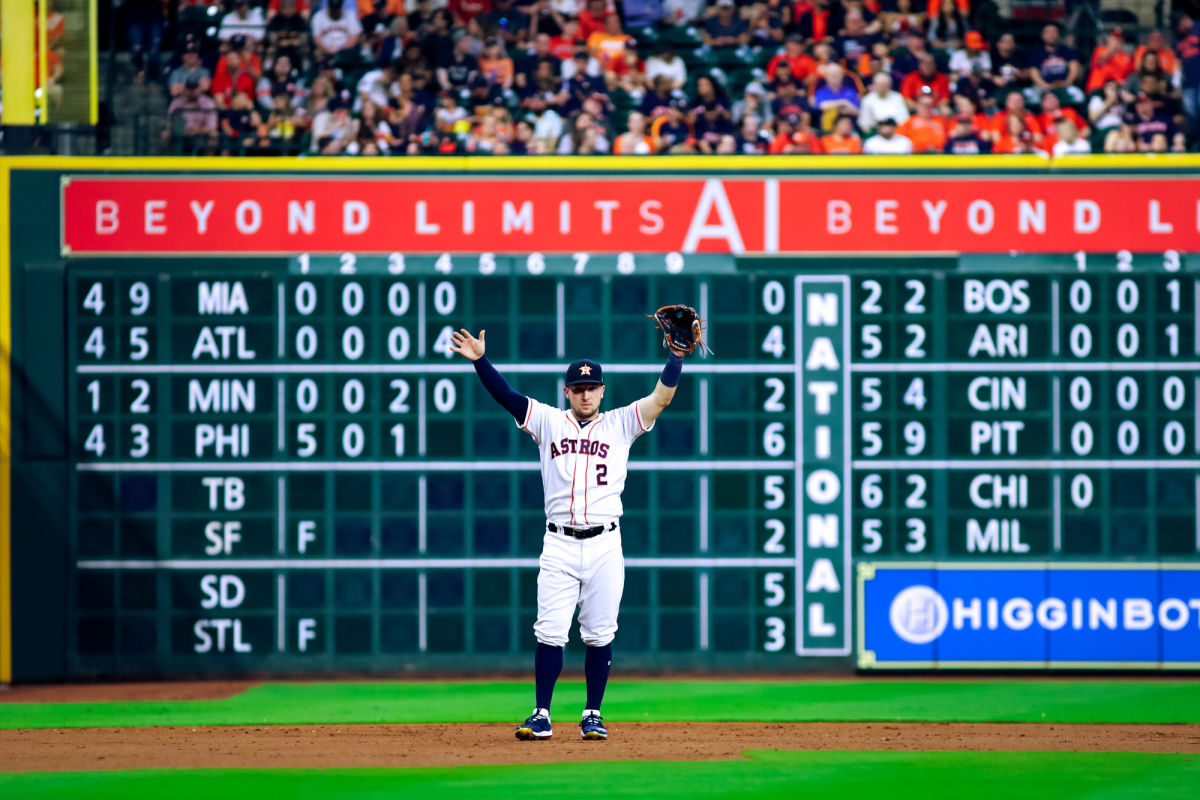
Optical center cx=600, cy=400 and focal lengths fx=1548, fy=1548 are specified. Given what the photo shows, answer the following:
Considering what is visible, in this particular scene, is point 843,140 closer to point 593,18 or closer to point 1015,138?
point 1015,138

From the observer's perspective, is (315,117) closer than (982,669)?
No

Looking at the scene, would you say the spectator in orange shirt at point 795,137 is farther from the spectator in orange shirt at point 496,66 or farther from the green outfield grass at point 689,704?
the green outfield grass at point 689,704

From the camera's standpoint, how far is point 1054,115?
Result: 12.2 meters

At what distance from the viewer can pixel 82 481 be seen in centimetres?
1123

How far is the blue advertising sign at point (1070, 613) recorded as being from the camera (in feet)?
36.9

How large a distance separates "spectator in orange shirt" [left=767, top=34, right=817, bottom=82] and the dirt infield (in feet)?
18.9

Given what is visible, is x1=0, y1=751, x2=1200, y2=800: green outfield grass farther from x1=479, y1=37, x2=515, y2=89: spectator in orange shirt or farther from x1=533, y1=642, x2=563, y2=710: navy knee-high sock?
x1=479, y1=37, x2=515, y2=89: spectator in orange shirt

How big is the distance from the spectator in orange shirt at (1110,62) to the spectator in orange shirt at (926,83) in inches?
46.8

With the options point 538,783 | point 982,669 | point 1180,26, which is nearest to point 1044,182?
point 1180,26

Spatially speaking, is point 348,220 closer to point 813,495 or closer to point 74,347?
point 74,347

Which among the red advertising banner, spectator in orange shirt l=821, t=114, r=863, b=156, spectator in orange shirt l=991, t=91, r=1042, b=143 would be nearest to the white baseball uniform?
the red advertising banner

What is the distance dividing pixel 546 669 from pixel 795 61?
652 cm

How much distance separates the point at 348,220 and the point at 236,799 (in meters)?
5.57

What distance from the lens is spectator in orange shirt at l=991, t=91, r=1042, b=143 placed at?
1223 centimetres
